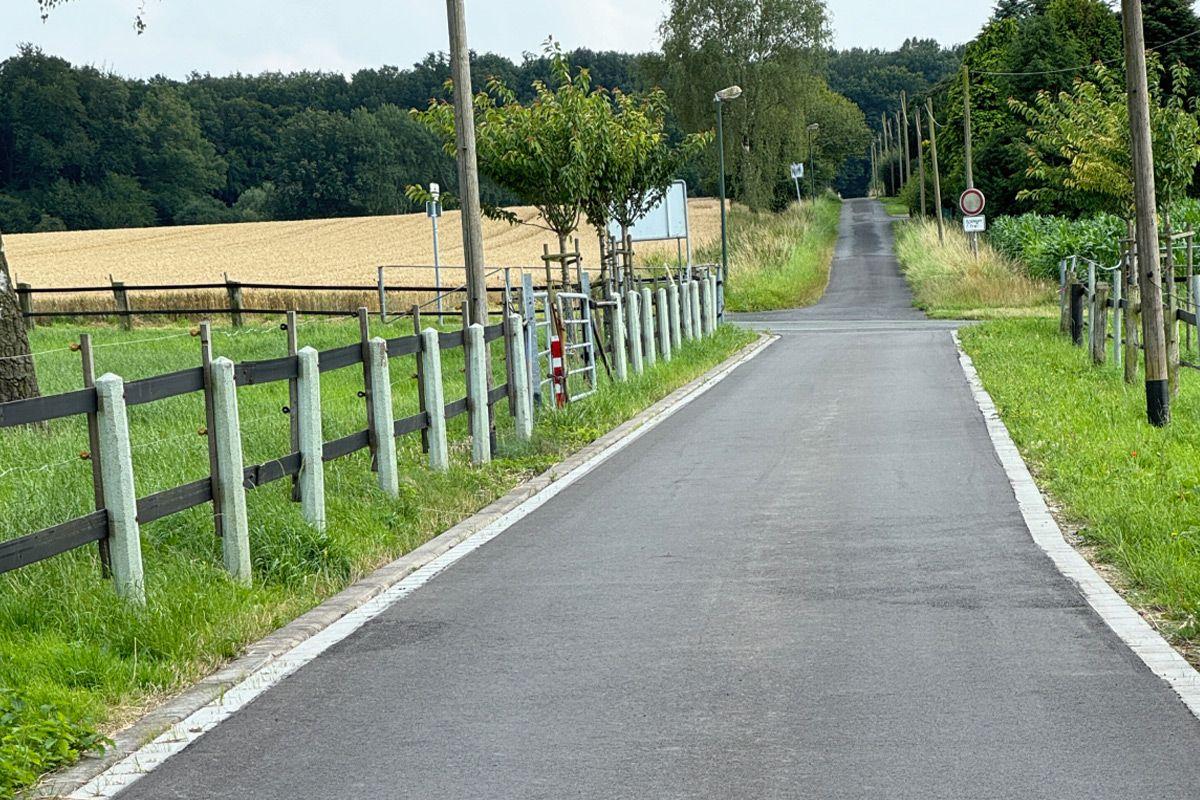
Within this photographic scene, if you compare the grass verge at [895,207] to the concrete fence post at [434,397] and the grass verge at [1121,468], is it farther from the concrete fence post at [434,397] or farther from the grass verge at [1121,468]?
the concrete fence post at [434,397]

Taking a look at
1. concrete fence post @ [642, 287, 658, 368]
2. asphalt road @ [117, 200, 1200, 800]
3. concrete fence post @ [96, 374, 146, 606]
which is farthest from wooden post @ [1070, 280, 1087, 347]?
concrete fence post @ [96, 374, 146, 606]

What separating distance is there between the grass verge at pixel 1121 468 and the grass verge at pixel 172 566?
13.1 feet

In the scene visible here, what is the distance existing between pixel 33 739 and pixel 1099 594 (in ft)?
15.6

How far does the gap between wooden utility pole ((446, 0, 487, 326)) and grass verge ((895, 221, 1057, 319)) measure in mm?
25092

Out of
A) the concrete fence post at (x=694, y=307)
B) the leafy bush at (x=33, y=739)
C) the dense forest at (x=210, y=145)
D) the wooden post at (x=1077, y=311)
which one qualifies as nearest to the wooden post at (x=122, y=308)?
the concrete fence post at (x=694, y=307)

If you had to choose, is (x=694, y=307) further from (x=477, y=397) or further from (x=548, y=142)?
(x=477, y=397)

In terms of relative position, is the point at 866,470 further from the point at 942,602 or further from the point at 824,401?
the point at 824,401

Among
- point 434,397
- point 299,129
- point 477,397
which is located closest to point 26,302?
point 477,397

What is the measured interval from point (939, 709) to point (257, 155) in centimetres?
11612

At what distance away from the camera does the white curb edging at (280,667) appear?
16.5ft

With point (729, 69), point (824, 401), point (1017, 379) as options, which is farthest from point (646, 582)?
point (729, 69)

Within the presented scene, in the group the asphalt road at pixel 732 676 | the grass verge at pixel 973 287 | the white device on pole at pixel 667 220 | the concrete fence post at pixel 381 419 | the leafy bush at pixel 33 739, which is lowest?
the grass verge at pixel 973 287

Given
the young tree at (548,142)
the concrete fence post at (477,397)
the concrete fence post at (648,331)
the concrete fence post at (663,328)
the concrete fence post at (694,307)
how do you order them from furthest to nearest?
the concrete fence post at (694,307)
the young tree at (548,142)
the concrete fence post at (663,328)
the concrete fence post at (648,331)
the concrete fence post at (477,397)

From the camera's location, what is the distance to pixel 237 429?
8.10m
